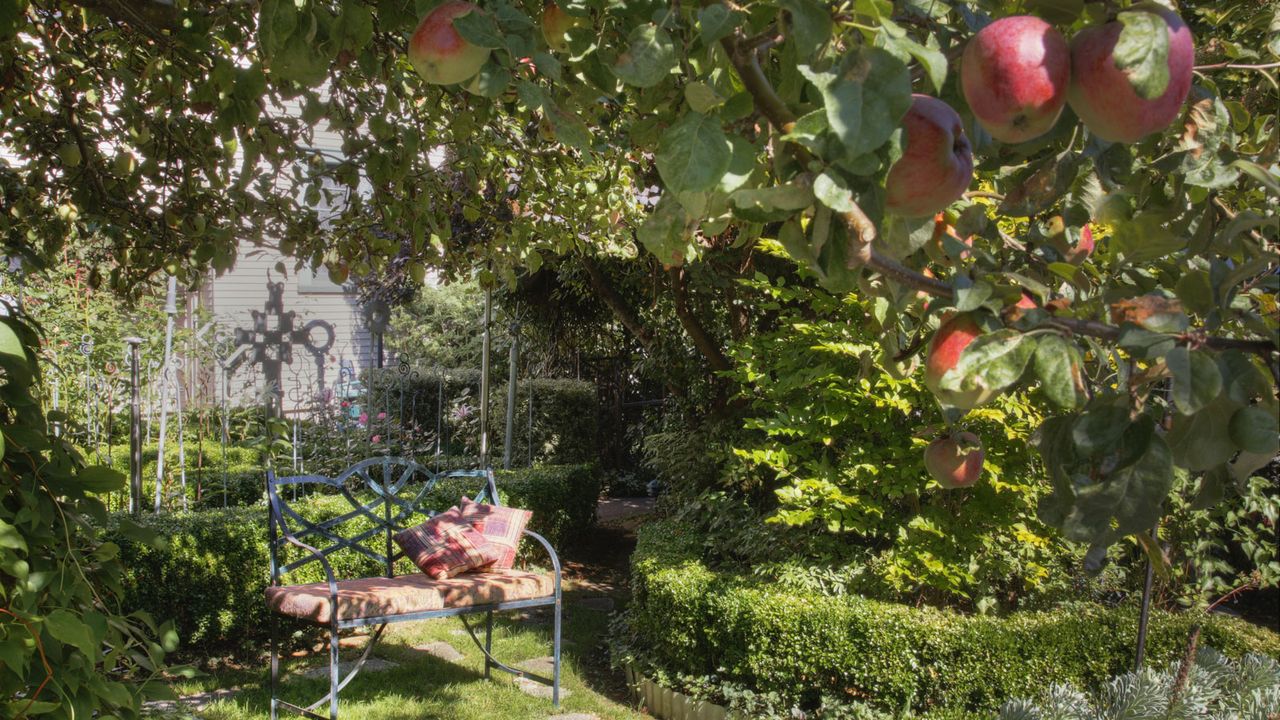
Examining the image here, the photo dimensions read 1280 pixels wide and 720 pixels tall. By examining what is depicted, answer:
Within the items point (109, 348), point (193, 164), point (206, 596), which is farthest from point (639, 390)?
point (193, 164)

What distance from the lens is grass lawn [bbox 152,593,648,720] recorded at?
3865 mm

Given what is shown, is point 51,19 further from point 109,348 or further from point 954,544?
point 954,544

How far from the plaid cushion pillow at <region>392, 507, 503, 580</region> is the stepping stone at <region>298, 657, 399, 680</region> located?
629mm

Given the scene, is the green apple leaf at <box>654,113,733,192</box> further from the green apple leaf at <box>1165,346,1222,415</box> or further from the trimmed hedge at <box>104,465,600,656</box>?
the trimmed hedge at <box>104,465,600,656</box>

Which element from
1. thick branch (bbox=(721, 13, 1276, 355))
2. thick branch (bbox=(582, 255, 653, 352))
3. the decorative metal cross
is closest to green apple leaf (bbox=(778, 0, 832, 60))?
thick branch (bbox=(721, 13, 1276, 355))

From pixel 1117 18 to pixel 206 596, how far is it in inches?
183

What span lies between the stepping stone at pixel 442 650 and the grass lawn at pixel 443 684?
0.09 ft

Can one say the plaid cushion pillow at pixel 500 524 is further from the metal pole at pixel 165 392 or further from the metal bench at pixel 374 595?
the metal pole at pixel 165 392

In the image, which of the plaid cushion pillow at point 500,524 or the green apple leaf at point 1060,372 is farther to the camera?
the plaid cushion pillow at point 500,524

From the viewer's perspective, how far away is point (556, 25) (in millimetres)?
1312

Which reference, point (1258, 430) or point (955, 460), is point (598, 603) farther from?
point (1258, 430)

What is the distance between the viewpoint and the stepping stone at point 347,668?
4.32 metres

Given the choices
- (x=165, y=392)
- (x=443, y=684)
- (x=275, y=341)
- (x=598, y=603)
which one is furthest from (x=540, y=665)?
(x=275, y=341)

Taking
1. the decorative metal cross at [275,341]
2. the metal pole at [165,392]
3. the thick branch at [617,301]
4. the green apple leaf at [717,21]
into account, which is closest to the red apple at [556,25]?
the green apple leaf at [717,21]
